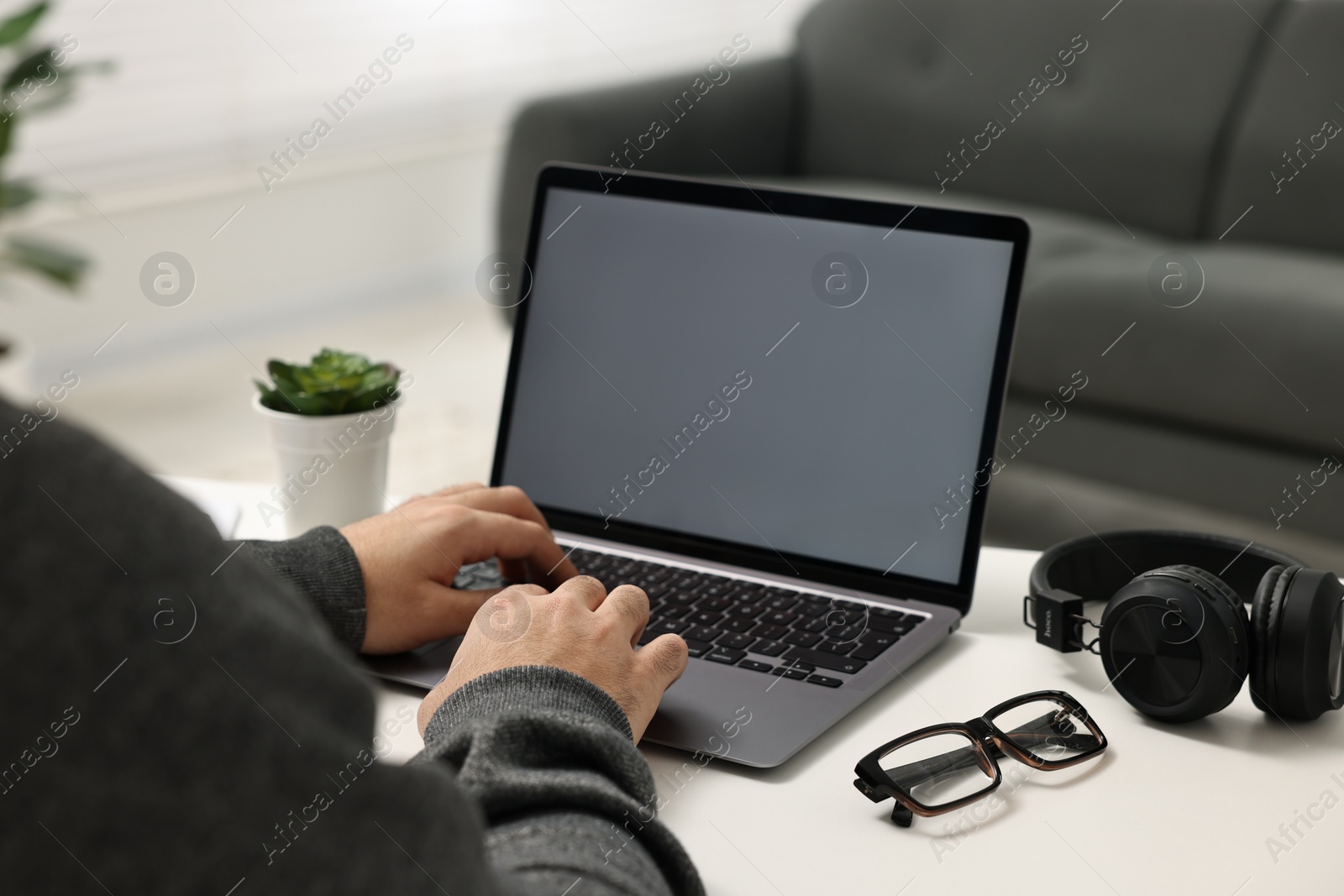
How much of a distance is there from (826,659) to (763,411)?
23 cm

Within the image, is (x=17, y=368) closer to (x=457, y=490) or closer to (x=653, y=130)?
(x=653, y=130)

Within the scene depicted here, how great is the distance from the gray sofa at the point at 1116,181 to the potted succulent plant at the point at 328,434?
988 mm

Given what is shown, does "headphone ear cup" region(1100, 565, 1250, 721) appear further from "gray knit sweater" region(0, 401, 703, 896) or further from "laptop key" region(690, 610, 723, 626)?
"gray knit sweater" region(0, 401, 703, 896)

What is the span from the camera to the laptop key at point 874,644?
75 centimetres

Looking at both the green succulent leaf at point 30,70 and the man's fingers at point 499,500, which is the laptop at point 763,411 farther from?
the green succulent leaf at point 30,70

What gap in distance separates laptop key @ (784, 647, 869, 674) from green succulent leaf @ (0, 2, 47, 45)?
2141 mm

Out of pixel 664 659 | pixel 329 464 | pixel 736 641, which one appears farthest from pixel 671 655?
pixel 329 464

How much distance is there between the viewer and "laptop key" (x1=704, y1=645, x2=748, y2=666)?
2.42 ft

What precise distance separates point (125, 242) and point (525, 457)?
2.46 metres

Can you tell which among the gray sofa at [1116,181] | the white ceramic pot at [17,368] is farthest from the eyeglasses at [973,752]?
the white ceramic pot at [17,368]

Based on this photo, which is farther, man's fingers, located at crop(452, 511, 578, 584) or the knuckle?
man's fingers, located at crop(452, 511, 578, 584)

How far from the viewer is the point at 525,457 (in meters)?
0.99

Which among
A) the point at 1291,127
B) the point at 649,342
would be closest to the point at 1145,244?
the point at 1291,127

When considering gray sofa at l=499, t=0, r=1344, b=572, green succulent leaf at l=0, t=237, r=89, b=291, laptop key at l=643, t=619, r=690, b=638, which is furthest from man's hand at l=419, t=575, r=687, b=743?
green succulent leaf at l=0, t=237, r=89, b=291
